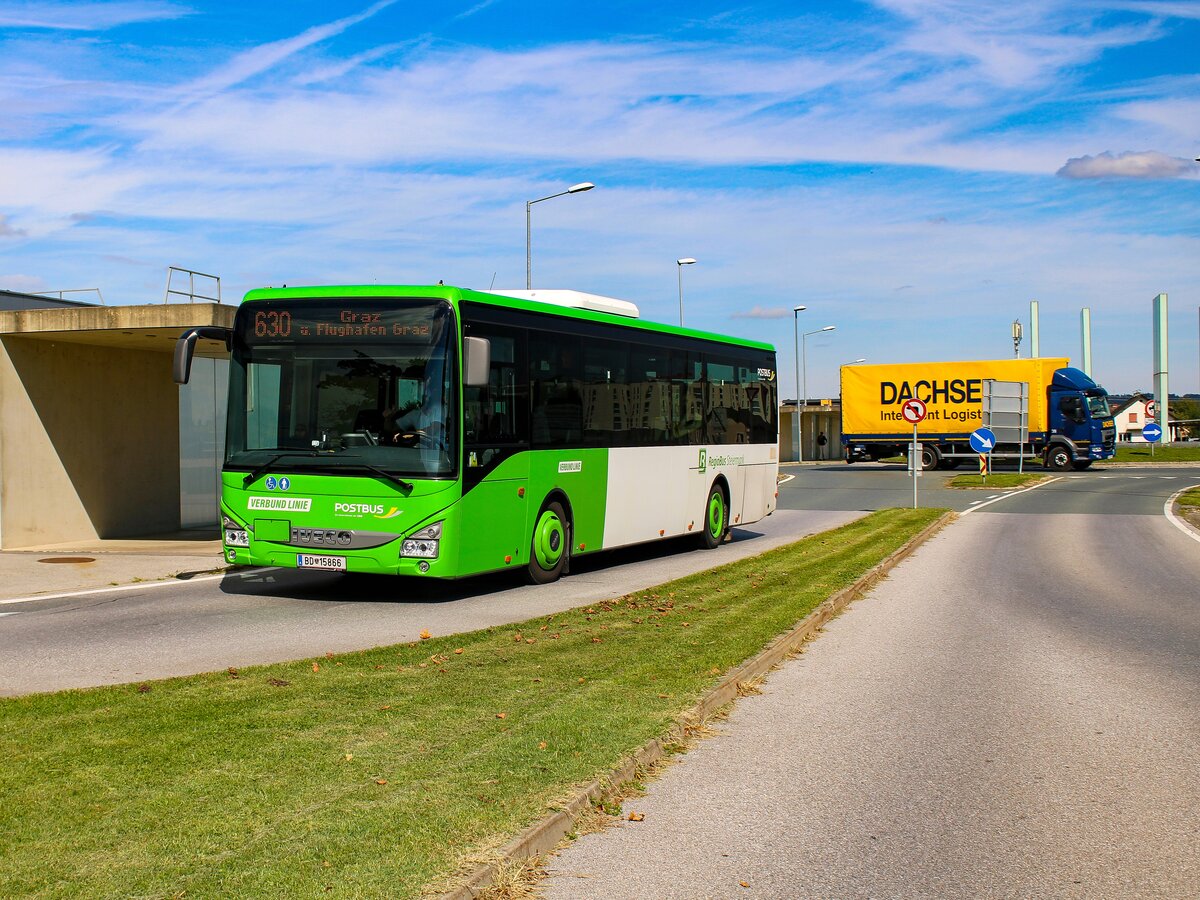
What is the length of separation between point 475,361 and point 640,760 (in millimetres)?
6741

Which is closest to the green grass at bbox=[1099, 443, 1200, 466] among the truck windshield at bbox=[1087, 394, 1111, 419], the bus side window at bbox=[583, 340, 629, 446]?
the truck windshield at bbox=[1087, 394, 1111, 419]

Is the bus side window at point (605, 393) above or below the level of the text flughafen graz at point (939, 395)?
below

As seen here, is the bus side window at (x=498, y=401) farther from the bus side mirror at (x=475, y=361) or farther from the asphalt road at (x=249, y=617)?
the asphalt road at (x=249, y=617)

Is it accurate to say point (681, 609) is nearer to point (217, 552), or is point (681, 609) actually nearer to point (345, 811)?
point (345, 811)

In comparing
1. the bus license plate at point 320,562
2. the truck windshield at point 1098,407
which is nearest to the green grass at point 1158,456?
the truck windshield at point 1098,407

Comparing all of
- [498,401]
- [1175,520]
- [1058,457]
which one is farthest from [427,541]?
[1058,457]

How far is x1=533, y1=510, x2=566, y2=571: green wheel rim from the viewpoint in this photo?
47.2 ft

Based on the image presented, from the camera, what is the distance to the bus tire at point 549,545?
47.2 feet

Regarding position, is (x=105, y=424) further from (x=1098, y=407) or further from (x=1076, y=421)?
(x=1098, y=407)

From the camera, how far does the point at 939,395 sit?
51.0m

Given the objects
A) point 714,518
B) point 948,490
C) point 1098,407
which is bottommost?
point 948,490

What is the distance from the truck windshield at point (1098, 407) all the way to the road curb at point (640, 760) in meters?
40.5

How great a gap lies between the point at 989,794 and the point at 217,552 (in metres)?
14.1

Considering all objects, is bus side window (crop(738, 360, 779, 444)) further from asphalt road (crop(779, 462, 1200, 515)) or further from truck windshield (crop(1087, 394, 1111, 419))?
truck windshield (crop(1087, 394, 1111, 419))
